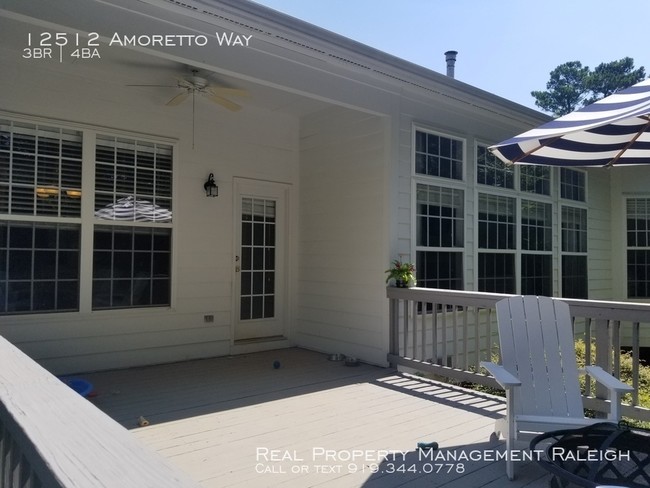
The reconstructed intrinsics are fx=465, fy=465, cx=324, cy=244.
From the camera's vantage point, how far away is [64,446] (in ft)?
2.68

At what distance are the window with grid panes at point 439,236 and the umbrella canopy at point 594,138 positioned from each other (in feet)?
6.63

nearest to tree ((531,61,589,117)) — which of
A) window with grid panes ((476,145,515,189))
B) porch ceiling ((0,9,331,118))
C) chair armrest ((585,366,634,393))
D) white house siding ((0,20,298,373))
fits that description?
window with grid panes ((476,145,515,189))

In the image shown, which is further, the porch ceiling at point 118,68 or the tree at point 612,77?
the tree at point 612,77

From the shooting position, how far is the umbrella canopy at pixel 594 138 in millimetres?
2363

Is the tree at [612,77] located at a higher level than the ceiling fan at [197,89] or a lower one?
higher

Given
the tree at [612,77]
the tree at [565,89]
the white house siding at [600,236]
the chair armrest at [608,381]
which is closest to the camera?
the chair armrest at [608,381]

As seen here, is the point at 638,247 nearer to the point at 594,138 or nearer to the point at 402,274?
the point at 402,274

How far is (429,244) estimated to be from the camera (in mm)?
5465

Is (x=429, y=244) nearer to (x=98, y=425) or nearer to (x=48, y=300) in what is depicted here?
(x=48, y=300)

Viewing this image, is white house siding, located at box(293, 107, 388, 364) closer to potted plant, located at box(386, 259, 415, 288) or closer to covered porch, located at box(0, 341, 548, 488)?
potted plant, located at box(386, 259, 415, 288)

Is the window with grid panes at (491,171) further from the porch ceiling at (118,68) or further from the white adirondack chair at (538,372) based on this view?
the white adirondack chair at (538,372)

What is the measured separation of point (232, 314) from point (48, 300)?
1.89 m

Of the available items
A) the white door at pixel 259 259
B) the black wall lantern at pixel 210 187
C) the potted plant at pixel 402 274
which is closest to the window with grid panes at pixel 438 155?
the potted plant at pixel 402 274

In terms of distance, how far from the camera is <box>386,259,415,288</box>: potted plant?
185 inches
